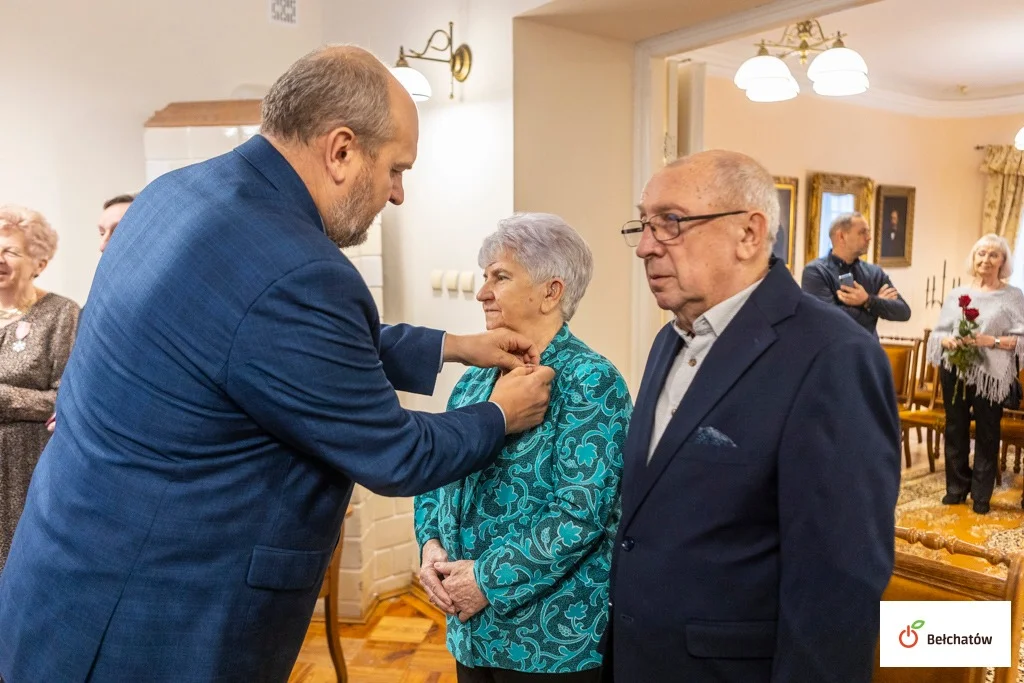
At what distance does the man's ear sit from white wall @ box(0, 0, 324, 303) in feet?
9.30

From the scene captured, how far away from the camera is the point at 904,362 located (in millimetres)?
5137

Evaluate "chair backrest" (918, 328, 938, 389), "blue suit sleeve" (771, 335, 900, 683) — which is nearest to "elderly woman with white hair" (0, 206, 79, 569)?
"blue suit sleeve" (771, 335, 900, 683)

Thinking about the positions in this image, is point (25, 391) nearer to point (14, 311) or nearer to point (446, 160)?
point (14, 311)

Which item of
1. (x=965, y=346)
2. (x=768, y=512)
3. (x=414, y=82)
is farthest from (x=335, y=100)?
(x=965, y=346)

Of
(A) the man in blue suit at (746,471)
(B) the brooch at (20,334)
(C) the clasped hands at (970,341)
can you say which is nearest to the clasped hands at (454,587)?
(A) the man in blue suit at (746,471)

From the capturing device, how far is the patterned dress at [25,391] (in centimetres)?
246

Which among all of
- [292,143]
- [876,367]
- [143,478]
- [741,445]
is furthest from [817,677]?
[292,143]

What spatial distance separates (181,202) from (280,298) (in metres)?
0.25

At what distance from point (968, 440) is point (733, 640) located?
432 cm

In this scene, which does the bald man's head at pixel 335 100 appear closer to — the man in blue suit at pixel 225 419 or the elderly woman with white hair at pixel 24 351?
the man in blue suit at pixel 225 419

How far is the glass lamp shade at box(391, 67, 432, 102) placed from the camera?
3.06 metres

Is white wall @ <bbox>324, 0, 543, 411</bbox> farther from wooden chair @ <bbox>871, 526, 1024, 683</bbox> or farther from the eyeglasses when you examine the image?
wooden chair @ <bbox>871, 526, 1024, 683</bbox>

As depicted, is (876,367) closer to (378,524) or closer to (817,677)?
(817,677)

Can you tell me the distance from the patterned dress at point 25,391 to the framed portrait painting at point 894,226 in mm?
5209
